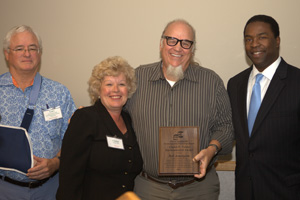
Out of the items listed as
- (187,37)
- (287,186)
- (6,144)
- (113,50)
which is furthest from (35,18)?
(287,186)

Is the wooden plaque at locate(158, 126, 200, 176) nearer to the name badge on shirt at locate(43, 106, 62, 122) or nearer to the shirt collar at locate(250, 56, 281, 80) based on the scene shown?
the shirt collar at locate(250, 56, 281, 80)

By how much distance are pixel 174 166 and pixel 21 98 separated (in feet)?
5.31

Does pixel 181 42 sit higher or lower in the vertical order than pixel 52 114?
higher

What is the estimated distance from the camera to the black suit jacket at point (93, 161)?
2.55 metres

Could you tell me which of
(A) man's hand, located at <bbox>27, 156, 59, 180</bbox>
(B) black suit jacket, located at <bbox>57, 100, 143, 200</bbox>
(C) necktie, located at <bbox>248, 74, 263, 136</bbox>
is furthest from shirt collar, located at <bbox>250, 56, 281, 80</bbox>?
(A) man's hand, located at <bbox>27, 156, 59, 180</bbox>

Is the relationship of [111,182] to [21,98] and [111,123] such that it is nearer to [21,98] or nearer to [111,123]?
[111,123]

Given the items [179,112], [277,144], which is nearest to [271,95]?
[277,144]

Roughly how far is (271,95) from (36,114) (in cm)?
215

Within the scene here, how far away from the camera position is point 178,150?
8.05 ft

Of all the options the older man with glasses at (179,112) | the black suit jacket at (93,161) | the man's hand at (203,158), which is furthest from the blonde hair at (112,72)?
the man's hand at (203,158)

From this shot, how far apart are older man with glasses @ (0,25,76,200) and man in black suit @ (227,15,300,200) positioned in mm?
1784

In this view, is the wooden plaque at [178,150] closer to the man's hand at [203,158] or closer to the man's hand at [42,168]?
the man's hand at [203,158]

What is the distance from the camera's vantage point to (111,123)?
272cm

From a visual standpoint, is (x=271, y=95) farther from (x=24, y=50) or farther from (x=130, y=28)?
(x=24, y=50)
